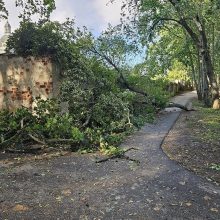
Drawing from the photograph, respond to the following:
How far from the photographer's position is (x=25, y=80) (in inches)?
484

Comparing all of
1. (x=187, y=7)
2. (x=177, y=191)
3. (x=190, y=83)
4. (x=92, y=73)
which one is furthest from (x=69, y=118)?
(x=190, y=83)

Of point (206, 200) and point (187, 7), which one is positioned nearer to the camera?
point (206, 200)

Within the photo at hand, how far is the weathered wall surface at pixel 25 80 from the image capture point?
12156 mm

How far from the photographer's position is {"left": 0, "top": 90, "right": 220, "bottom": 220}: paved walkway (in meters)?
5.43

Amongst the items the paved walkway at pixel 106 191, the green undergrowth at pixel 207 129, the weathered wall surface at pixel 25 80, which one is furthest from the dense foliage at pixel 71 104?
the green undergrowth at pixel 207 129

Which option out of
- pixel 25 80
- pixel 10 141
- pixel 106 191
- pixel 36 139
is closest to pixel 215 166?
pixel 106 191

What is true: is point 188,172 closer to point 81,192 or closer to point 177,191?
point 177,191

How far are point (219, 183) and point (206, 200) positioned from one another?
1.08 metres

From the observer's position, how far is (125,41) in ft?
64.7

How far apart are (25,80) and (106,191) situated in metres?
7.07

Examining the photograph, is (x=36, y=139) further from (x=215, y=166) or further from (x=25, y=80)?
(x=215, y=166)

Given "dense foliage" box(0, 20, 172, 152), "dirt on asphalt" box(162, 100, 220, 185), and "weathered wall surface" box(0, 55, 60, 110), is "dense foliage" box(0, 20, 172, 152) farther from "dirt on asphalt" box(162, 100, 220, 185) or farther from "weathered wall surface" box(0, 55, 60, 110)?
"dirt on asphalt" box(162, 100, 220, 185)

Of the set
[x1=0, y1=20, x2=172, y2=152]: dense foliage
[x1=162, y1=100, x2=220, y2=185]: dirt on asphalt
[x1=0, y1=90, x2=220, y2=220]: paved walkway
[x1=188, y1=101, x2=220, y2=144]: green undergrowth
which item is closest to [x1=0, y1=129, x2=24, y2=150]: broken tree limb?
[x1=0, y1=20, x2=172, y2=152]: dense foliage

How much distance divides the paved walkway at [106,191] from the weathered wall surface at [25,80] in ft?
13.4
